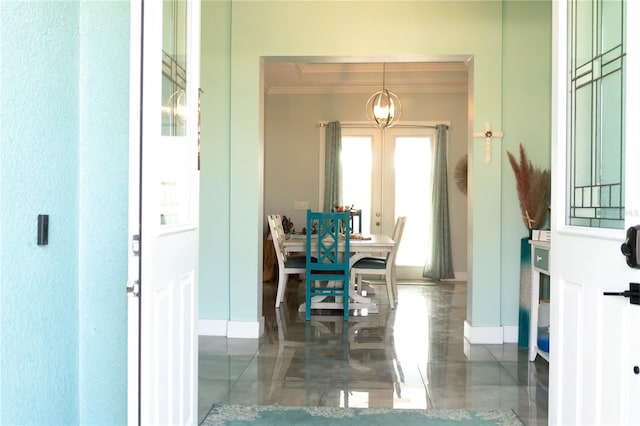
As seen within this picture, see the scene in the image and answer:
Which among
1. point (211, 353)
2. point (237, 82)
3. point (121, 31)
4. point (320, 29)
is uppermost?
point (320, 29)

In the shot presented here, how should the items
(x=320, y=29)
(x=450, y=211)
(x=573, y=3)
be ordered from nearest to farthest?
1. (x=573, y=3)
2. (x=320, y=29)
3. (x=450, y=211)

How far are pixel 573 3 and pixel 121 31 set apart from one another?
1784mm

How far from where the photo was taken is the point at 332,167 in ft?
27.7

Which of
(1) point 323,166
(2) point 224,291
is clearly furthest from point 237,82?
(1) point 323,166

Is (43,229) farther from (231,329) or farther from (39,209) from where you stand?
(231,329)

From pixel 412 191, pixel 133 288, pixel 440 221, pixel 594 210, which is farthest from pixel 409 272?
pixel 133 288

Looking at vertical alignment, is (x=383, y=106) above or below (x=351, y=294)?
above

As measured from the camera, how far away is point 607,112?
1.86 m

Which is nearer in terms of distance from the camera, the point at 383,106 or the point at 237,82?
the point at 237,82

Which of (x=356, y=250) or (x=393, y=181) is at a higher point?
(x=393, y=181)

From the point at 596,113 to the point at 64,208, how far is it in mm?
1975

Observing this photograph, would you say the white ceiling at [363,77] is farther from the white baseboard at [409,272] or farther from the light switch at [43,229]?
the light switch at [43,229]

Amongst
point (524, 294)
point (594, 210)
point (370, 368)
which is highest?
point (594, 210)

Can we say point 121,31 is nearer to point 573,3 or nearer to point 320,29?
point 573,3
